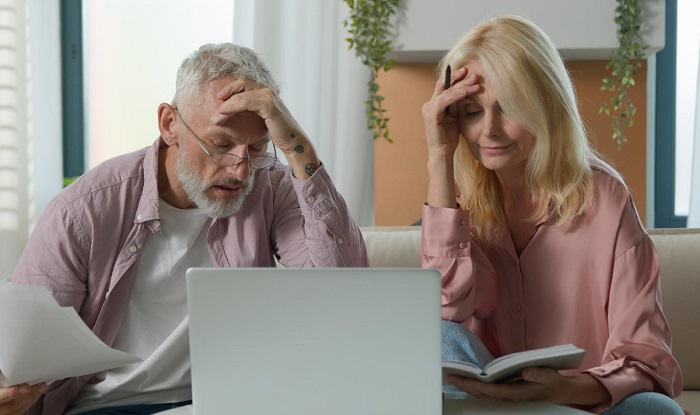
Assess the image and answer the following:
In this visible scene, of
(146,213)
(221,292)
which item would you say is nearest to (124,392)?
(146,213)

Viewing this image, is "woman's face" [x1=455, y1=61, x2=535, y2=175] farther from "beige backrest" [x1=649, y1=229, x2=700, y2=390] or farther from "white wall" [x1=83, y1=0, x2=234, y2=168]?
"white wall" [x1=83, y1=0, x2=234, y2=168]

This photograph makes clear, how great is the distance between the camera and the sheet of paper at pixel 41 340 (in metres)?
1.21

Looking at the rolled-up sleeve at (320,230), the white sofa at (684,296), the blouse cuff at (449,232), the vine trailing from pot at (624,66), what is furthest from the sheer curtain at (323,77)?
the blouse cuff at (449,232)

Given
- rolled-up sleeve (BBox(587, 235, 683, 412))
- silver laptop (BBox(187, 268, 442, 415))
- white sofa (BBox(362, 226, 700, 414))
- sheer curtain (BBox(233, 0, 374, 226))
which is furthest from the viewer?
sheer curtain (BBox(233, 0, 374, 226))

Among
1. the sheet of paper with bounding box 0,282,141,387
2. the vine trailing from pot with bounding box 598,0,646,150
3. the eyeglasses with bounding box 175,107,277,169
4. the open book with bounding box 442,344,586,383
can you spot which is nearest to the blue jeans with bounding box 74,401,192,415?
the sheet of paper with bounding box 0,282,141,387

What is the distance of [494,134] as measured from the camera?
5.87 ft

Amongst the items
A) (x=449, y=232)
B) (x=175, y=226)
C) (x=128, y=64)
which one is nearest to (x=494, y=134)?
(x=449, y=232)

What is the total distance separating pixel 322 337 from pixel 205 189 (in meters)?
0.75

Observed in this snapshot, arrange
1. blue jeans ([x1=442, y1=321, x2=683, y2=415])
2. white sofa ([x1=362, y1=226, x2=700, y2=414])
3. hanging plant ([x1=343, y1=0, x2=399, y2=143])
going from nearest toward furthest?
blue jeans ([x1=442, y1=321, x2=683, y2=415])
white sofa ([x1=362, y1=226, x2=700, y2=414])
hanging plant ([x1=343, y1=0, x2=399, y2=143])

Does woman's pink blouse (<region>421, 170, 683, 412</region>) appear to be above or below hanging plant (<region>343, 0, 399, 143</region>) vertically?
below

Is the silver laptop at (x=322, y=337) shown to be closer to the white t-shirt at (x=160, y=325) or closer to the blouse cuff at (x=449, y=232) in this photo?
the white t-shirt at (x=160, y=325)

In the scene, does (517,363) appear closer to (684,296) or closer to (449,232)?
(449,232)

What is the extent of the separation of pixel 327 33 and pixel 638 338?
7.50 ft

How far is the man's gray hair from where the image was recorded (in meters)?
1.85
